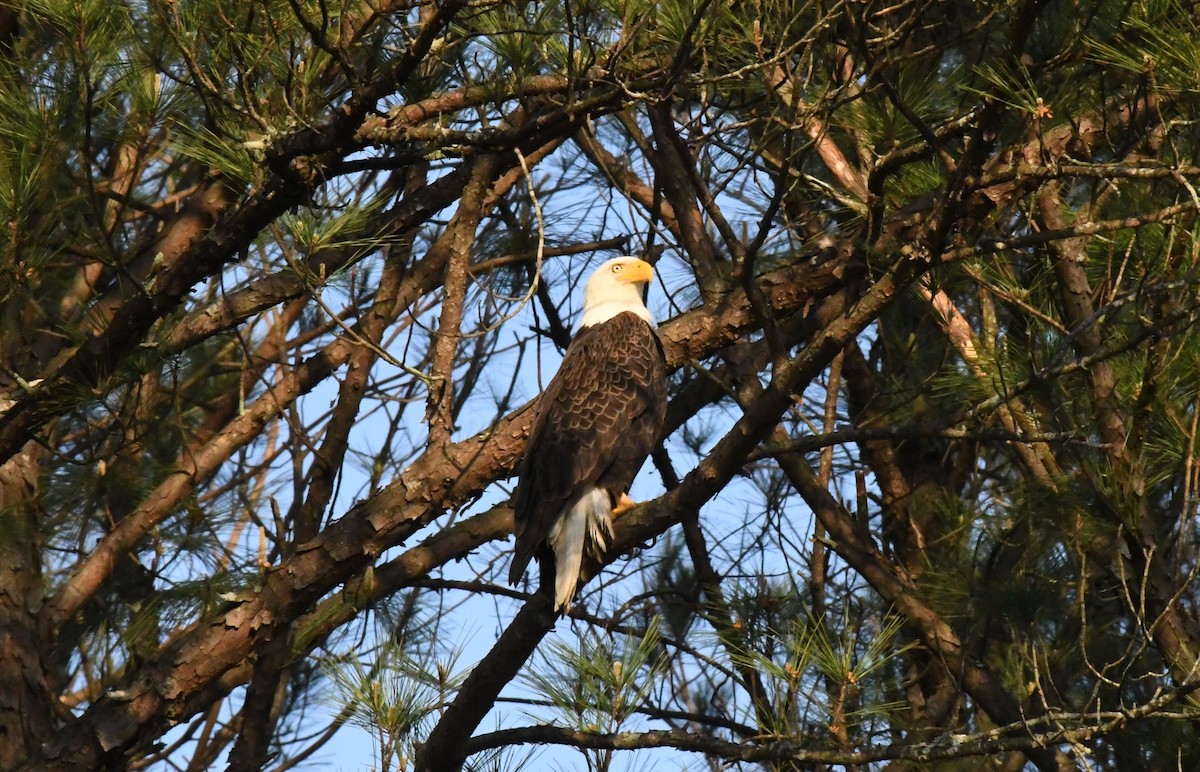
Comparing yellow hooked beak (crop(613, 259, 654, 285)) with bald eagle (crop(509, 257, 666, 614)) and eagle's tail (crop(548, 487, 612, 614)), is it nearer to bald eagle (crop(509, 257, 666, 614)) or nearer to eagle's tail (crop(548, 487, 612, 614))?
bald eagle (crop(509, 257, 666, 614))

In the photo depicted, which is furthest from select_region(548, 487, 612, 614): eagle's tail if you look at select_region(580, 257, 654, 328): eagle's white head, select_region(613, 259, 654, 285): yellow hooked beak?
select_region(613, 259, 654, 285): yellow hooked beak

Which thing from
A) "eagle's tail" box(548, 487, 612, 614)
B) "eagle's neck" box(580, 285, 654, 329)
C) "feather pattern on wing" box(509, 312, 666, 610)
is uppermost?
"eagle's neck" box(580, 285, 654, 329)

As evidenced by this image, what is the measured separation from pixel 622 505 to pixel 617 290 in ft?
3.29

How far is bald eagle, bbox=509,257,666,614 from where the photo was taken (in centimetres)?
395

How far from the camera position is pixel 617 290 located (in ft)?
16.2

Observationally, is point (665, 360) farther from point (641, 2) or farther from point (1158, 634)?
point (1158, 634)

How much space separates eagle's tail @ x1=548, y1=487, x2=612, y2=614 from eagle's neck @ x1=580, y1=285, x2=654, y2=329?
2.81 ft

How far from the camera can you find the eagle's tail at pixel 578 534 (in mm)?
3752

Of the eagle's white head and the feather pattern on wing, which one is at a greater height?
the eagle's white head

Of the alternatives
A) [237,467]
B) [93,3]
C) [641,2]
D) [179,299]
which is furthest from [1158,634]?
[237,467]

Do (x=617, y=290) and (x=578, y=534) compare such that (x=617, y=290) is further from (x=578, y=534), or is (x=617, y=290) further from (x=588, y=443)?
(x=578, y=534)

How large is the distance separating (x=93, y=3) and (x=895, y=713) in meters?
3.35

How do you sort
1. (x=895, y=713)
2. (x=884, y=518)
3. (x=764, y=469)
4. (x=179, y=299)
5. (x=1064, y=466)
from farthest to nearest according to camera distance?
(x=764, y=469) → (x=884, y=518) → (x=895, y=713) → (x=1064, y=466) → (x=179, y=299)

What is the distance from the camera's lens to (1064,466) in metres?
4.23
